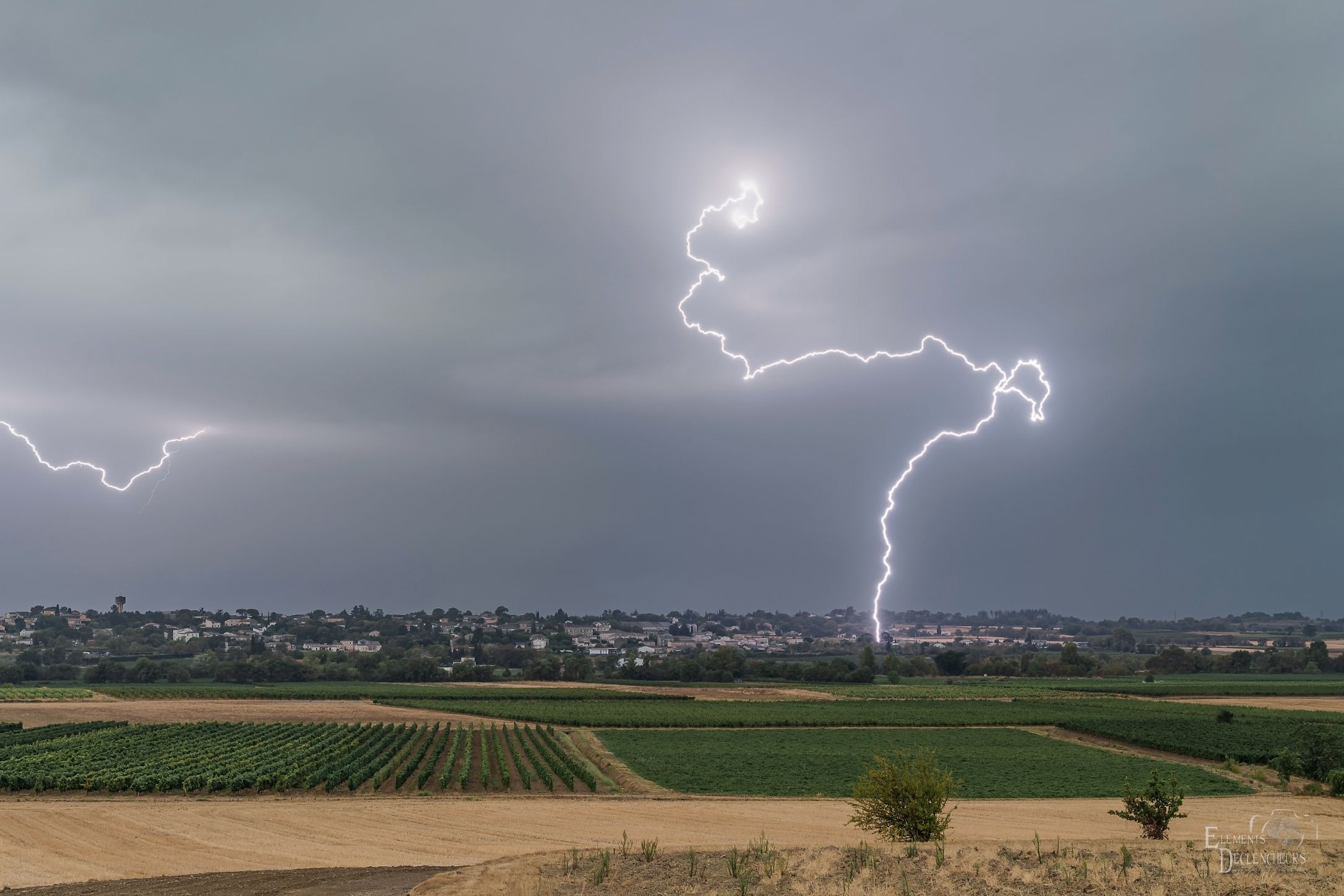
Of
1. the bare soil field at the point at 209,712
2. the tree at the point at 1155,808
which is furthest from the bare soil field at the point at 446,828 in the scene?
the bare soil field at the point at 209,712

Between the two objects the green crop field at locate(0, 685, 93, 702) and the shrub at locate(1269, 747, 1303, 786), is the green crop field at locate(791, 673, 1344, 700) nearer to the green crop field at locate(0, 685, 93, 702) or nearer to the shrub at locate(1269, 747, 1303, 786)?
the shrub at locate(1269, 747, 1303, 786)

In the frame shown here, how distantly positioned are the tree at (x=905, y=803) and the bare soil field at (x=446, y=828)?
101cm

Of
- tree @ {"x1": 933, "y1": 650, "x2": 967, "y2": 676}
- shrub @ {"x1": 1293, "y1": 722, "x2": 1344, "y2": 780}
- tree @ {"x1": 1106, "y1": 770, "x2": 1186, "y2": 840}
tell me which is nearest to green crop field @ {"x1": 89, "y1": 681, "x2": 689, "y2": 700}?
shrub @ {"x1": 1293, "y1": 722, "x2": 1344, "y2": 780}

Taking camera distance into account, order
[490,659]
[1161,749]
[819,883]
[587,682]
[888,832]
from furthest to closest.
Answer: [490,659] → [587,682] → [1161,749] → [888,832] → [819,883]

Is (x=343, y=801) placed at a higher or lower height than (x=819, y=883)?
lower

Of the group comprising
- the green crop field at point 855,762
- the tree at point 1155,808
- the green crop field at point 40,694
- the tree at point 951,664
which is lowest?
the tree at point 951,664

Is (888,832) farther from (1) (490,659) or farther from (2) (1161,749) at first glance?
(1) (490,659)

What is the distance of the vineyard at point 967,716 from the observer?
58.5 meters

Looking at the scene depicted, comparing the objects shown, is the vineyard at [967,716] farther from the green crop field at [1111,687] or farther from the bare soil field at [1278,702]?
the green crop field at [1111,687]

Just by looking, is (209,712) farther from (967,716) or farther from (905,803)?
(905,803)

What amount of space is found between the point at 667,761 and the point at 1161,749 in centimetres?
3305

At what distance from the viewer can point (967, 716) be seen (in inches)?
3049

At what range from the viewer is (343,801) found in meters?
35.6

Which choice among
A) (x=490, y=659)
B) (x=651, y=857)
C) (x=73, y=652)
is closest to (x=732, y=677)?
(x=490, y=659)
